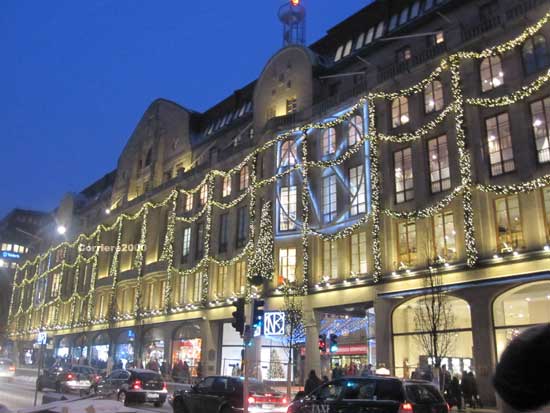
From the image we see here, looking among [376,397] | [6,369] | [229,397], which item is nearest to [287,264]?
[229,397]

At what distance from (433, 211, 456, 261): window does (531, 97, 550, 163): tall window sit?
5093 mm

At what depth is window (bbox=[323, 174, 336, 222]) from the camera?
3409 centimetres

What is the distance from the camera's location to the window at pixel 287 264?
35.3 m

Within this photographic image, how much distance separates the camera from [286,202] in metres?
36.9

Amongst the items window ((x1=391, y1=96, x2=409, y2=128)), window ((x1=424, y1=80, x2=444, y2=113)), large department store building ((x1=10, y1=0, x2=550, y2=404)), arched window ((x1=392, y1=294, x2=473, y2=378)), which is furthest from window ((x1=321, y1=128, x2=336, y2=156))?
arched window ((x1=392, y1=294, x2=473, y2=378))

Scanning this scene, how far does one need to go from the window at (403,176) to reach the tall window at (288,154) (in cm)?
852

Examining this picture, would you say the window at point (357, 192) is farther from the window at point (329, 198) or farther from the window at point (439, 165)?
the window at point (439, 165)

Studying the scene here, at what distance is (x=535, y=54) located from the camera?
25453 mm

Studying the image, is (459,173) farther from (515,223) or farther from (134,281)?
(134,281)

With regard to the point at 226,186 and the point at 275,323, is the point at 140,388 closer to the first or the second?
the point at 275,323

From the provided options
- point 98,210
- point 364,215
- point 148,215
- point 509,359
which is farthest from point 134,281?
point 509,359

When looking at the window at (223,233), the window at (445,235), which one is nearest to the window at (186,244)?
the window at (223,233)

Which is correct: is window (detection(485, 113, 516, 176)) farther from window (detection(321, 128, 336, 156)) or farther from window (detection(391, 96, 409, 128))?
window (detection(321, 128, 336, 156))

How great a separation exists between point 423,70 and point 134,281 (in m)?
35.2
